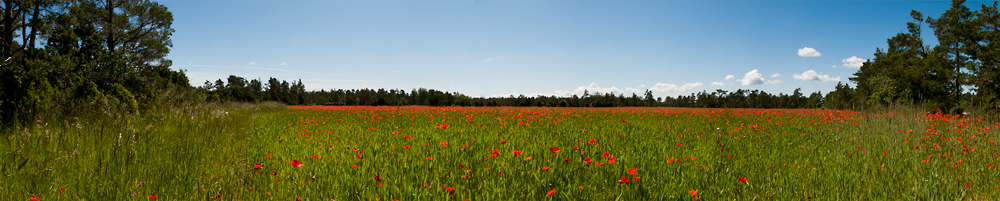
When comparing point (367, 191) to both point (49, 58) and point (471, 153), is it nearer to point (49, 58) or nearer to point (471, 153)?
point (471, 153)

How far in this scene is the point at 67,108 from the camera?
5879 millimetres

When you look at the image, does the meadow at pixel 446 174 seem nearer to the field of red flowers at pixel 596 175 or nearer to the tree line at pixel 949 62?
the field of red flowers at pixel 596 175

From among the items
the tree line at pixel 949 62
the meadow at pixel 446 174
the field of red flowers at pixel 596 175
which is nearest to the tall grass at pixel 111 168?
the meadow at pixel 446 174

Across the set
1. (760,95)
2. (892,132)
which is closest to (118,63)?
(892,132)

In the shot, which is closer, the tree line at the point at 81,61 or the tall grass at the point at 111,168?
the tall grass at the point at 111,168

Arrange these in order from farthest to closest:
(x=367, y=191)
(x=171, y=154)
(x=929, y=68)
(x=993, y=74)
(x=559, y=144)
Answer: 1. (x=929, y=68)
2. (x=993, y=74)
3. (x=559, y=144)
4. (x=171, y=154)
5. (x=367, y=191)

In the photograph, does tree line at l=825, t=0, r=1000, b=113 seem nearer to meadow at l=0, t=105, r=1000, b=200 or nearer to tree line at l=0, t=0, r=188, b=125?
meadow at l=0, t=105, r=1000, b=200

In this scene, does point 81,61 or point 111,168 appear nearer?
point 111,168

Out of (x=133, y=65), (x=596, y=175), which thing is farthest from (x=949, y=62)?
(x=133, y=65)

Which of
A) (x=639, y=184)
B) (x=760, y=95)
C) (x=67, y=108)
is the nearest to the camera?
(x=639, y=184)

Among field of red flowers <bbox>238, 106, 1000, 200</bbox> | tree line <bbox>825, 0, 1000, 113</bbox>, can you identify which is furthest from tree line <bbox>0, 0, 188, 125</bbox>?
tree line <bbox>825, 0, 1000, 113</bbox>

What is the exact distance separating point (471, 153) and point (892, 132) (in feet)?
19.9

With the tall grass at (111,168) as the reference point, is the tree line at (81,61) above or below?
above

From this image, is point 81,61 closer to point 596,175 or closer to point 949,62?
point 596,175
